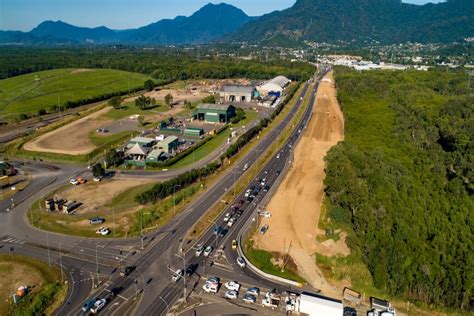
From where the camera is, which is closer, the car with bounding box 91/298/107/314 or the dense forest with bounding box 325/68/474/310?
the car with bounding box 91/298/107/314

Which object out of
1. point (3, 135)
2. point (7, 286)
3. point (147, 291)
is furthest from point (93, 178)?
point (3, 135)

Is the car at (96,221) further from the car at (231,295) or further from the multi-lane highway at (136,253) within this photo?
the car at (231,295)

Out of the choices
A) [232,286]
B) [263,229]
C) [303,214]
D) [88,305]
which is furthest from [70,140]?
[232,286]

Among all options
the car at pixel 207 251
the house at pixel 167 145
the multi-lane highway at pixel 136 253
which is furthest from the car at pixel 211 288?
the house at pixel 167 145

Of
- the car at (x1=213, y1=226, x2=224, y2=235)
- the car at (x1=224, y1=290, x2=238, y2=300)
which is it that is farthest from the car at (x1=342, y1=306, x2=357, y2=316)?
the car at (x1=213, y1=226, x2=224, y2=235)

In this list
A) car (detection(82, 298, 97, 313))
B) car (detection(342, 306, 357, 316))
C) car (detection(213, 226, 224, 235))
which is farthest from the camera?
car (detection(213, 226, 224, 235))

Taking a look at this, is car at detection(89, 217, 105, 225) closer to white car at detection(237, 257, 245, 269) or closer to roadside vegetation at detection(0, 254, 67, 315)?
roadside vegetation at detection(0, 254, 67, 315)

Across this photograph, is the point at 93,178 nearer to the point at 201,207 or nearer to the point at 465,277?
the point at 201,207
